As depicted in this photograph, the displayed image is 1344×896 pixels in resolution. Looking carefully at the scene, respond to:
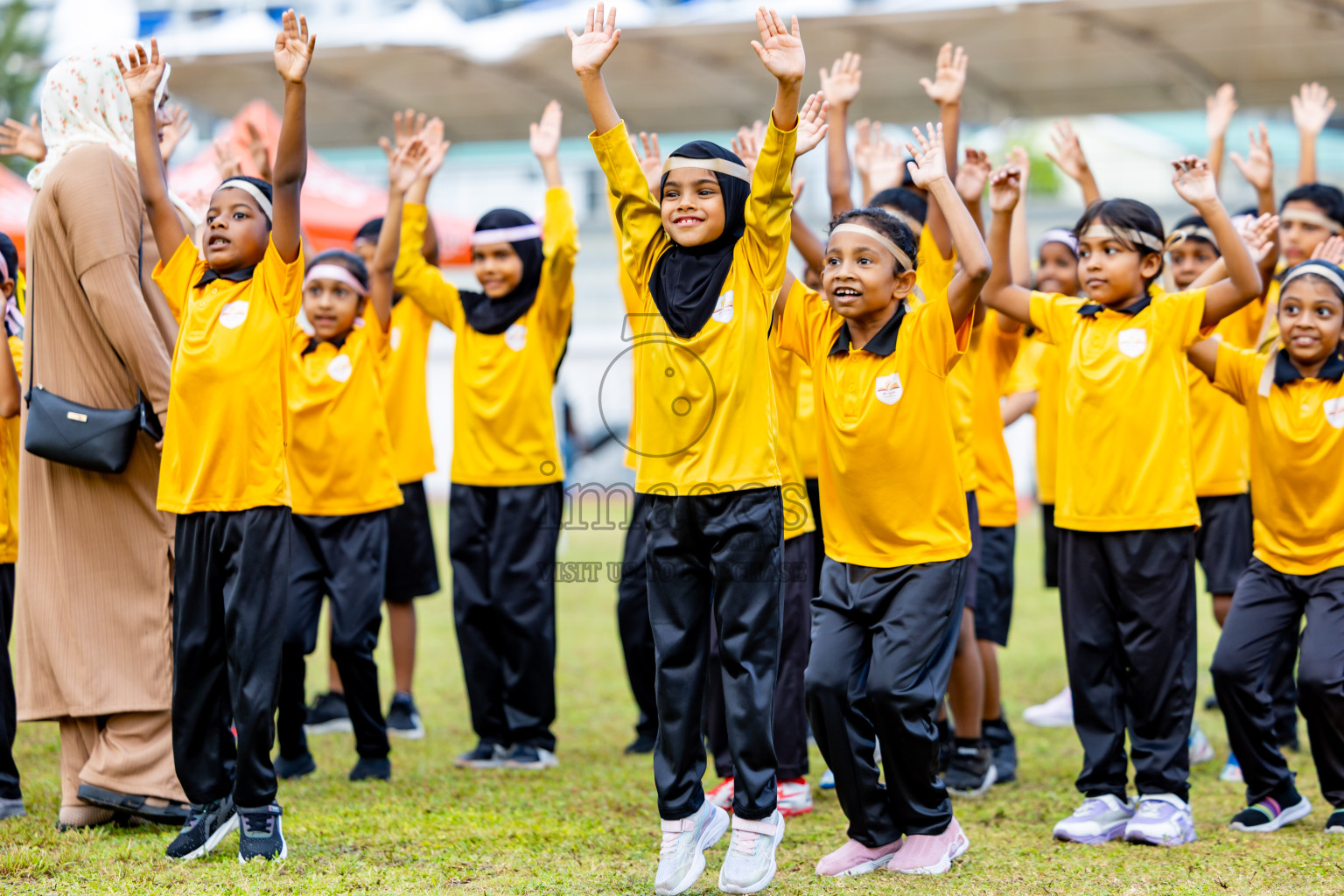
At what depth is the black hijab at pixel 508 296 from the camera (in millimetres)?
5344

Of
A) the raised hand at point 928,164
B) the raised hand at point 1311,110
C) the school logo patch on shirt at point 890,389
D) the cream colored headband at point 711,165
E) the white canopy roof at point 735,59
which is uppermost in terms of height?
the white canopy roof at point 735,59

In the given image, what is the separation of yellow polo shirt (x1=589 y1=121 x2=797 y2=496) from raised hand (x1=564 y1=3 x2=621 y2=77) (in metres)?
0.18

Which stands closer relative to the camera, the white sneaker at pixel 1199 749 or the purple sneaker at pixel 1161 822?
the purple sneaker at pixel 1161 822

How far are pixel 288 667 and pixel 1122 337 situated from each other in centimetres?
334

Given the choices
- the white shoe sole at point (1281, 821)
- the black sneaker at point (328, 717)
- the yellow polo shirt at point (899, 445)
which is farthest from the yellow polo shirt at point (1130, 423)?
the black sneaker at point (328, 717)

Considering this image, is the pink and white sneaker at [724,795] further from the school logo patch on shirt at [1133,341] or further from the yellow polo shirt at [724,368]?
the school logo patch on shirt at [1133,341]

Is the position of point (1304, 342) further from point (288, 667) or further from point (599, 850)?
point (288, 667)

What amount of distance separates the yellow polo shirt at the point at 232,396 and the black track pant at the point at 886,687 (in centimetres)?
172

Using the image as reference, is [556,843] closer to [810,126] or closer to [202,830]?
[202,830]

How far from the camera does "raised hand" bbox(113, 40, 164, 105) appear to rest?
3.91 metres

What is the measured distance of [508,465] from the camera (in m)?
5.30

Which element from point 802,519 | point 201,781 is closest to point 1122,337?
point 802,519

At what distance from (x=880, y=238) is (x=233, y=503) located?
207 centimetres

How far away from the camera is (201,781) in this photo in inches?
151
